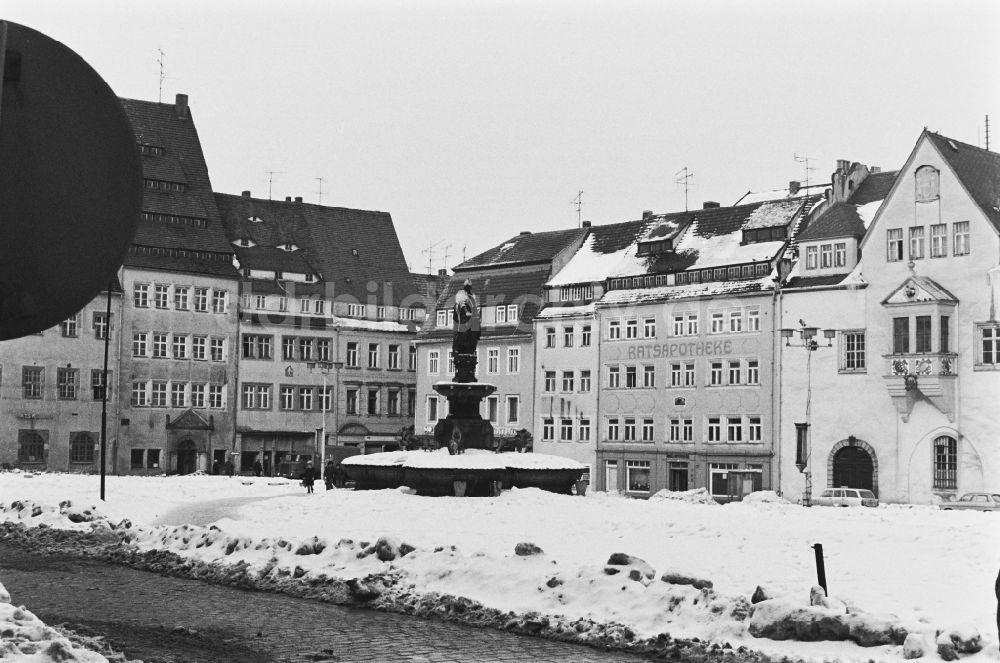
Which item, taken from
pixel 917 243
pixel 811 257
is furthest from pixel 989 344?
pixel 811 257

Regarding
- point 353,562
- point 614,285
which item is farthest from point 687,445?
point 353,562

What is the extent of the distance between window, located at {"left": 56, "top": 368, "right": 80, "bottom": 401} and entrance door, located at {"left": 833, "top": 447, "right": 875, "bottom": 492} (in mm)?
36330

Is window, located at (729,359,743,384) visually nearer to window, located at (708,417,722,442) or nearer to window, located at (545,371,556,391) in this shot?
window, located at (708,417,722,442)

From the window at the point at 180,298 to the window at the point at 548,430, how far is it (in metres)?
19.8

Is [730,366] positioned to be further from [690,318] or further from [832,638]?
[832,638]

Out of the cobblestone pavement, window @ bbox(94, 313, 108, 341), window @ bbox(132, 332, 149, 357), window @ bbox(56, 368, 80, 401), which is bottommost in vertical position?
the cobblestone pavement

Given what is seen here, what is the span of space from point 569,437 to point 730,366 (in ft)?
31.3

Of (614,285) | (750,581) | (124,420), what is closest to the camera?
(750,581)

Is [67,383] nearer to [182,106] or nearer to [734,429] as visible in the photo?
[182,106]

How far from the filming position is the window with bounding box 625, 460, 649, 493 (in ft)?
209

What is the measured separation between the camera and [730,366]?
61594 millimetres

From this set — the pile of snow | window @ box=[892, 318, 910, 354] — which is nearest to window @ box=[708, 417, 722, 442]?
window @ box=[892, 318, 910, 354]

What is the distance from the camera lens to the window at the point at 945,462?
52875mm

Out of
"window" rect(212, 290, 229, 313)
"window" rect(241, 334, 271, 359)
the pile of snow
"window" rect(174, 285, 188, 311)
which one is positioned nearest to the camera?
the pile of snow
